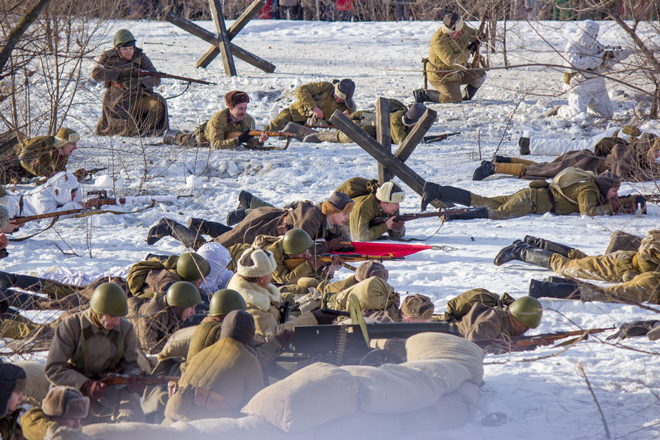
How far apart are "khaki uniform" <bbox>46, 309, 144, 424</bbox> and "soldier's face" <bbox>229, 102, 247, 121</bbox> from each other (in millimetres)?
6433

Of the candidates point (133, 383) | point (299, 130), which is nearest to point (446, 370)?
point (133, 383)

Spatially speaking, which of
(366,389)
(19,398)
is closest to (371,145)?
(366,389)

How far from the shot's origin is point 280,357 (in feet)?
12.2

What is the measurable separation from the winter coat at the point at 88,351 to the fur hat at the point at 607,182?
5.74 m

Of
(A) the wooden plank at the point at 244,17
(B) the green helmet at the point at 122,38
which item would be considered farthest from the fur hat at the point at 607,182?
(A) the wooden plank at the point at 244,17

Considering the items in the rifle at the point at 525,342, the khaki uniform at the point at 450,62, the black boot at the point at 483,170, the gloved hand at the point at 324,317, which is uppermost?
the khaki uniform at the point at 450,62

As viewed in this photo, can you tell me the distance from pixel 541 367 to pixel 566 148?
611cm

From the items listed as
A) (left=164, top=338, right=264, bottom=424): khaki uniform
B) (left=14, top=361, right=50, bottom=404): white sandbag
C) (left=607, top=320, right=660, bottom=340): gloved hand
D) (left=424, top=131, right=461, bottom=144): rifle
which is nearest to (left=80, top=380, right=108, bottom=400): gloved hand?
(left=14, top=361, right=50, bottom=404): white sandbag

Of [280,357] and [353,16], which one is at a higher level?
[353,16]

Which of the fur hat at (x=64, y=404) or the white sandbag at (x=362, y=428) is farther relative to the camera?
the white sandbag at (x=362, y=428)

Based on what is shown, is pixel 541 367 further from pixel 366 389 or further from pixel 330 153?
pixel 330 153

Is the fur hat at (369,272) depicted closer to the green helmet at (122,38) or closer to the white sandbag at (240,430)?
the white sandbag at (240,430)

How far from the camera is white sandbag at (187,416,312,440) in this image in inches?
111

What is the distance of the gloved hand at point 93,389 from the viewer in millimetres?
3377
